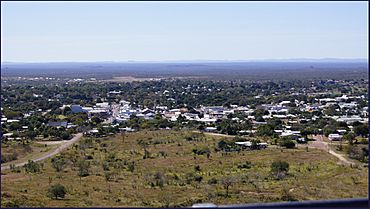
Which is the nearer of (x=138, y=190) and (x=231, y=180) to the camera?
(x=138, y=190)

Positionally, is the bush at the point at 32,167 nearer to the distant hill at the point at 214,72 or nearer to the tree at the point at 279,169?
the tree at the point at 279,169

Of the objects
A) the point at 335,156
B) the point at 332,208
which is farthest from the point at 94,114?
the point at 332,208

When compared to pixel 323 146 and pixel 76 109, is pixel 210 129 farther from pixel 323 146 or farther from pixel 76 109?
pixel 76 109

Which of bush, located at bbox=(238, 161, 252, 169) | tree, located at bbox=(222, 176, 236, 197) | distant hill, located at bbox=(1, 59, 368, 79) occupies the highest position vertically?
tree, located at bbox=(222, 176, 236, 197)

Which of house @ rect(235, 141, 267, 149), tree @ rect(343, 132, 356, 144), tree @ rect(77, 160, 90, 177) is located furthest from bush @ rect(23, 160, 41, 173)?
tree @ rect(343, 132, 356, 144)

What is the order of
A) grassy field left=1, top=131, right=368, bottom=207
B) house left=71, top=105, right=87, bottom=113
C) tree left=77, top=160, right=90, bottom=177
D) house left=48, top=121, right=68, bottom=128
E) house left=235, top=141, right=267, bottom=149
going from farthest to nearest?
house left=71, top=105, right=87, bottom=113, house left=48, top=121, right=68, bottom=128, house left=235, top=141, right=267, bottom=149, tree left=77, top=160, right=90, bottom=177, grassy field left=1, top=131, right=368, bottom=207

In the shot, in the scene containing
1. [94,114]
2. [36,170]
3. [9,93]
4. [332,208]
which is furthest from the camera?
[9,93]

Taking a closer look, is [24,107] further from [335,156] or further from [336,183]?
[336,183]

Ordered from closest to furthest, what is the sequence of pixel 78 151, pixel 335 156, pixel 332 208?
1. pixel 332 208
2. pixel 335 156
3. pixel 78 151

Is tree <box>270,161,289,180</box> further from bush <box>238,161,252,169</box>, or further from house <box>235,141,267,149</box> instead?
house <box>235,141,267,149</box>
